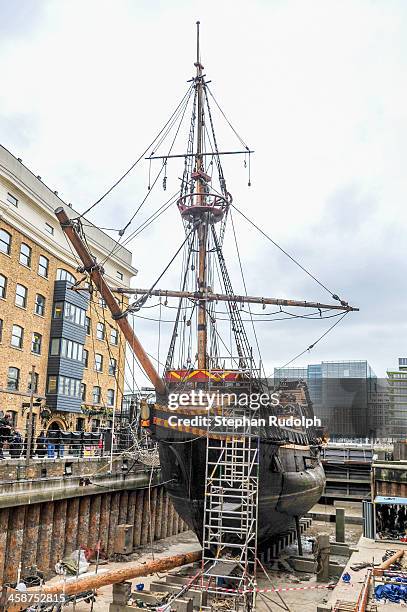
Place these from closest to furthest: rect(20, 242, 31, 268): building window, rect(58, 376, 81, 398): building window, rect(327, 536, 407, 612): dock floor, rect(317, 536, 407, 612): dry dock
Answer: rect(327, 536, 407, 612): dock floor → rect(317, 536, 407, 612): dry dock → rect(20, 242, 31, 268): building window → rect(58, 376, 81, 398): building window

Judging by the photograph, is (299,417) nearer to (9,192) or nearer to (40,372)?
(40,372)

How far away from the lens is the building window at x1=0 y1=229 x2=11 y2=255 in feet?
81.7

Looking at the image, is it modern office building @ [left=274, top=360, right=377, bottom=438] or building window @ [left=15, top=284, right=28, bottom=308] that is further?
modern office building @ [left=274, top=360, right=377, bottom=438]

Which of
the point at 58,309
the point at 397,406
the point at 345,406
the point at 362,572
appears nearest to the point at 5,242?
the point at 58,309

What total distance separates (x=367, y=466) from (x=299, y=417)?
44.1 ft

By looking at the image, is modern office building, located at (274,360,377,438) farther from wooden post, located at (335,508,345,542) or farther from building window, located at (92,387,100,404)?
wooden post, located at (335,508,345,542)

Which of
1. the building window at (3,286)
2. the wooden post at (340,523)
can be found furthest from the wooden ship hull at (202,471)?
the building window at (3,286)

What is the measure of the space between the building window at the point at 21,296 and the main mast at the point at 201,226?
1032 cm

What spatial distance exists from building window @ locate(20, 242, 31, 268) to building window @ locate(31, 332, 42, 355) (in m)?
3.47

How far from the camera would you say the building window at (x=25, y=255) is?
87.1 feet

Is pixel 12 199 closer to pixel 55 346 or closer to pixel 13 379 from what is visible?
pixel 55 346

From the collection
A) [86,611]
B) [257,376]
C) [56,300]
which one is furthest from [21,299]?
[86,611]

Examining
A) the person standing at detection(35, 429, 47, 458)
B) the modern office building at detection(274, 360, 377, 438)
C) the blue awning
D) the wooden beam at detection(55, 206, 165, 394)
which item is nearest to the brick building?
the person standing at detection(35, 429, 47, 458)

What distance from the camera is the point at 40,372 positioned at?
27859 millimetres
